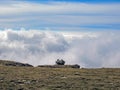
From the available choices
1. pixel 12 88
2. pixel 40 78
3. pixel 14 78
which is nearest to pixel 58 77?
pixel 40 78

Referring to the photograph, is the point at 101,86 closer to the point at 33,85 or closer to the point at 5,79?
the point at 33,85

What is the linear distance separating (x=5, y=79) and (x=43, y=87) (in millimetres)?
9914

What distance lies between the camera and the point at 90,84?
71312 millimetres

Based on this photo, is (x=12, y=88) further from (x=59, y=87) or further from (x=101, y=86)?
(x=101, y=86)

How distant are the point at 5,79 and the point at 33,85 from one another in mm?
7557

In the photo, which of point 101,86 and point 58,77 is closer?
point 101,86

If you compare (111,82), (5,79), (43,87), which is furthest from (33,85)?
(111,82)

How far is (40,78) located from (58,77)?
3.83 m

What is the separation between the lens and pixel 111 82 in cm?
7481

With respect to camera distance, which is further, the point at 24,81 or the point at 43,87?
the point at 24,81

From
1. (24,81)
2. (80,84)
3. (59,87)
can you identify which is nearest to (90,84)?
(80,84)

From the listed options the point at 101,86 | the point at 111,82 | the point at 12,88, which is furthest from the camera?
the point at 111,82

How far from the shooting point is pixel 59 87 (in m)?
67.5

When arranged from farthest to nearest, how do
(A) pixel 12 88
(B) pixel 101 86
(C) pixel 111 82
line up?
(C) pixel 111 82 → (B) pixel 101 86 → (A) pixel 12 88
